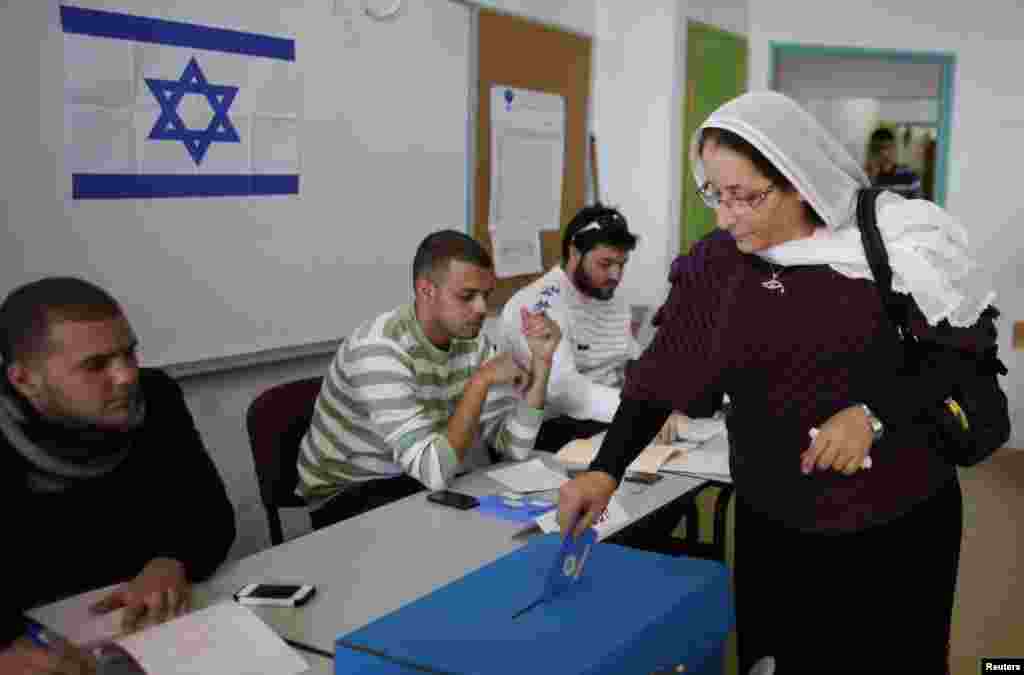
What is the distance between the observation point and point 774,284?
4.85 ft

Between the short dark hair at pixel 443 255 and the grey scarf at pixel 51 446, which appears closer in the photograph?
the grey scarf at pixel 51 446

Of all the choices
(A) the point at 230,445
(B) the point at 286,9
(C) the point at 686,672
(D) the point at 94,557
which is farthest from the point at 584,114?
(C) the point at 686,672

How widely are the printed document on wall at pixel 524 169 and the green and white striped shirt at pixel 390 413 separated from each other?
1.45 m

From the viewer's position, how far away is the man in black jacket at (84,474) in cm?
155

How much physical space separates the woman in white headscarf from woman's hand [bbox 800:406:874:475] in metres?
0.02

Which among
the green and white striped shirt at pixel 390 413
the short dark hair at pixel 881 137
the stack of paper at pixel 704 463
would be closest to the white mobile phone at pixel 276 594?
the green and white striped shirt at pixel 390 413

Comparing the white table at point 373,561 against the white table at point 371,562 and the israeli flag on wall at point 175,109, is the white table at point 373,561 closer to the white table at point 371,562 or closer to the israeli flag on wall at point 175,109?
the white table at point 371,562

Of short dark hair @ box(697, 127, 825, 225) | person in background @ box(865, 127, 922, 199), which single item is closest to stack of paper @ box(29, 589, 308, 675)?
short dark hair @ box(697, 127, 825, 225)

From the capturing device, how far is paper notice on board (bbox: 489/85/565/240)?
12.7ft

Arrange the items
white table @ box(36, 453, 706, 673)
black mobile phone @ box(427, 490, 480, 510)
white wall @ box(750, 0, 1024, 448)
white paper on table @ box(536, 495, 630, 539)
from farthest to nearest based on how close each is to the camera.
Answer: white wall @ box(750, 0, 1024, 448) < black mobile phone @ box(427, 490, 480, 510) < white paper on table @ box(536, 495, 630, 539) < white table @ box(36, 453, 706, 673)

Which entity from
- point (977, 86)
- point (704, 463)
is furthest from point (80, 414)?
point (977, 86)

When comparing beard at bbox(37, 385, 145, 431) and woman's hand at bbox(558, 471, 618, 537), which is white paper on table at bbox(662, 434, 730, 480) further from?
beard at bbox(37, 385, 145, 431)

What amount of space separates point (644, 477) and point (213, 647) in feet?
4.02

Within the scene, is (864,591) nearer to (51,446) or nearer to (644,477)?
(644,477)
